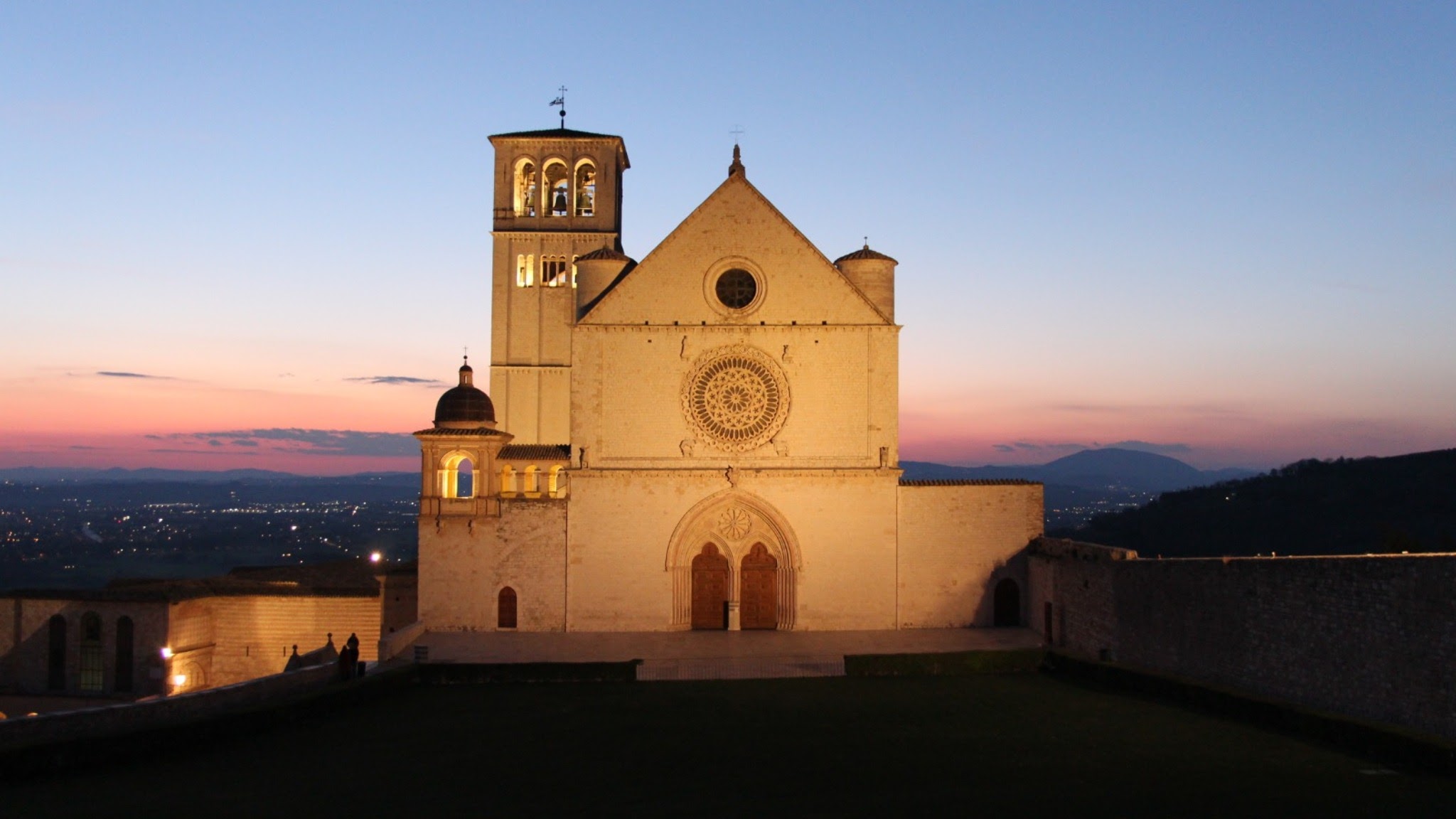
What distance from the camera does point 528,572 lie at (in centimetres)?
3058

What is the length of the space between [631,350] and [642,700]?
455 inches

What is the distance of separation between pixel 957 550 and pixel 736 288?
9145mm

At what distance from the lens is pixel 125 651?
31281 millimetres

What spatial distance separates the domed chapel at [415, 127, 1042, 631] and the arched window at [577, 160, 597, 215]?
11.2 metres


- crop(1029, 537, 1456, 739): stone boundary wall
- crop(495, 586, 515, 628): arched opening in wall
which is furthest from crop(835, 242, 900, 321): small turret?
crop(495, 586, 515, 628): arched opening in wall

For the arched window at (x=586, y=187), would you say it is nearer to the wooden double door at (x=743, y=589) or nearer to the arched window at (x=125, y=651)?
the wooden double door at (x=743, y=589)

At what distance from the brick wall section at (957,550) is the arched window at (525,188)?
18.3 m

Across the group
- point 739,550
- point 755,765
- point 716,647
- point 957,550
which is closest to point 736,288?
point 739,550

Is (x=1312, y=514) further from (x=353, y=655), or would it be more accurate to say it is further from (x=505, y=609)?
(x=353, y=655)

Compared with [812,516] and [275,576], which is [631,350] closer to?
[812,516]

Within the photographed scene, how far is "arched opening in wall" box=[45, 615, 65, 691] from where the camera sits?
105 ft

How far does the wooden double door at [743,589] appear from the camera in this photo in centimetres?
3100

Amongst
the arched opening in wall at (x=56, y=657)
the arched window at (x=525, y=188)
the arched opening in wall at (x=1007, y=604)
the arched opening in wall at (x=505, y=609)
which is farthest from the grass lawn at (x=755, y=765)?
the arched window at (x=525, y=188)

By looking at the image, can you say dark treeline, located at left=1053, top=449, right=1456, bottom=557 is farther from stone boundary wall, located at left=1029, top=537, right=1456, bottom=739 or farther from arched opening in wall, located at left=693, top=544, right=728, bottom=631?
arched opening in wall, located at left=693, top=544, right=728, bottom=631
